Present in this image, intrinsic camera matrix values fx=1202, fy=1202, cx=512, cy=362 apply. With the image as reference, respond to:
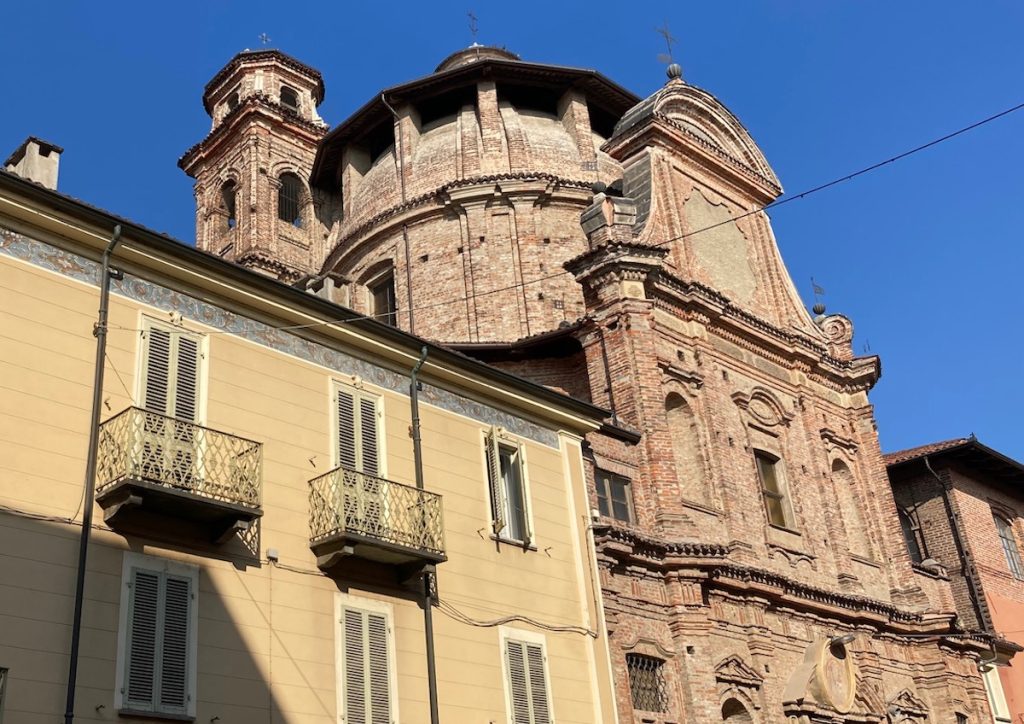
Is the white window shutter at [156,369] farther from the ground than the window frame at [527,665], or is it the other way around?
the white window shutter at [156,369]

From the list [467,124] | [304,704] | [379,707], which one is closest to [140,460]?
[304,704]

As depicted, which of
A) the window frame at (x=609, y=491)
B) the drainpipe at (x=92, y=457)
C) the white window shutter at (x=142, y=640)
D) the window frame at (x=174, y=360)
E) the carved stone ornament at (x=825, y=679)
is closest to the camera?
the drainpipe at (x=92, y=457)

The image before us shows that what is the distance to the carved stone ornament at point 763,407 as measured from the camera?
25219 millimetres

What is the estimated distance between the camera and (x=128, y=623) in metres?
11.7

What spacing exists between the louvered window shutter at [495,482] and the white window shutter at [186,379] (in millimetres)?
4699

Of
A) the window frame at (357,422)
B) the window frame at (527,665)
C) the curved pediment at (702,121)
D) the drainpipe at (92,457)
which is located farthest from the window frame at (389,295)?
the drainpipe at (92,457)

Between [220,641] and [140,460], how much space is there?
81.5 inches

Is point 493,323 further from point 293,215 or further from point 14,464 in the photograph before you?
point 14,464

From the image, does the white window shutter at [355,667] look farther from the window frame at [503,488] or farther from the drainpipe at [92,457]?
the drainpipe at [92,457]

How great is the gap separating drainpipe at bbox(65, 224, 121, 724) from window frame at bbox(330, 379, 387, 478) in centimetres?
315

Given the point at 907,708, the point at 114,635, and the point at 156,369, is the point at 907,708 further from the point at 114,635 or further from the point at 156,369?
the point at 114,635

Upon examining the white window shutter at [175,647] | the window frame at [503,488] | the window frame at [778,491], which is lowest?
the white window shutter at [175,647]

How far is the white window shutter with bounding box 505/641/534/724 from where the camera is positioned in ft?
50.0

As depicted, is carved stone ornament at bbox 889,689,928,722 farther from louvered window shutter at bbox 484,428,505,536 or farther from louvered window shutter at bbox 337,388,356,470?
louvered window shutter at bbox 337,388,356,470
